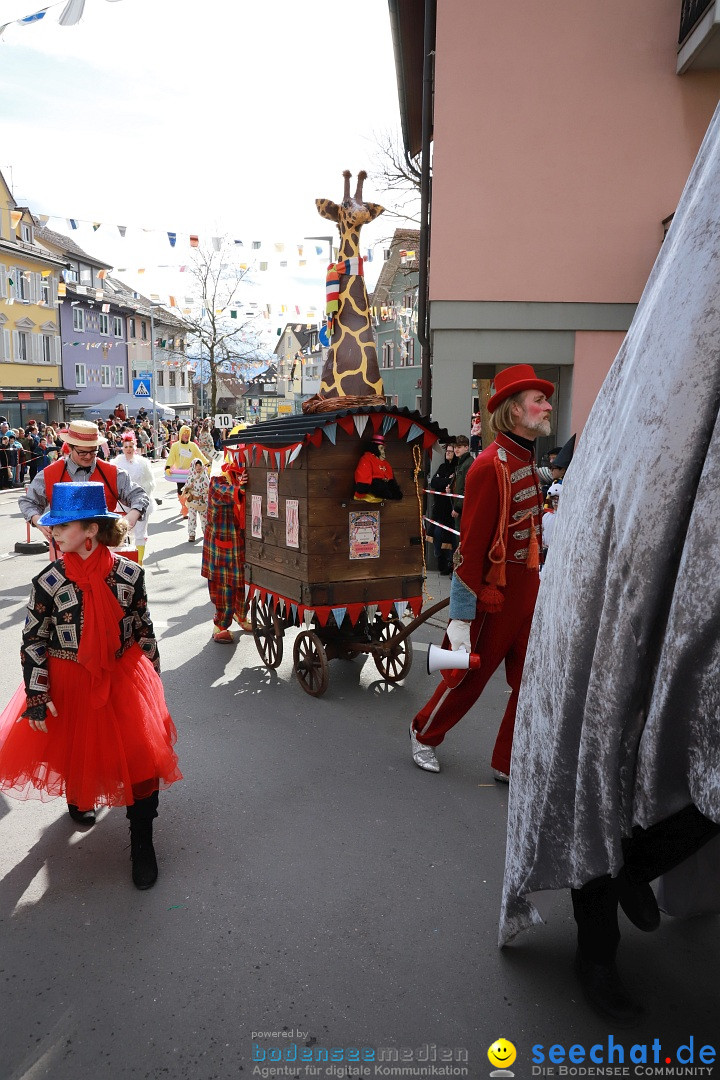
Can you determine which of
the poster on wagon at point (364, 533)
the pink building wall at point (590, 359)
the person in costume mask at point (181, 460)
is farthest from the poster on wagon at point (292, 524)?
the person in costume mask at point (181, 460)

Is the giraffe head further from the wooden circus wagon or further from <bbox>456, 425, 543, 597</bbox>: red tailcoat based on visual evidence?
<bbox>456, 425, 543, 597</bbox>: red tailcoat

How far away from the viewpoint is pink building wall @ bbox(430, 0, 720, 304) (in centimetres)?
981

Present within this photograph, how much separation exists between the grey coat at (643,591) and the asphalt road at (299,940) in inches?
24.6

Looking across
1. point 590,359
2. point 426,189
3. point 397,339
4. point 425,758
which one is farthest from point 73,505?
point 397,339

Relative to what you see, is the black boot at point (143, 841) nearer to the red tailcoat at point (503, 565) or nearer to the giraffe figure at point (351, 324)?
the red tailcoat at point (503, 565)

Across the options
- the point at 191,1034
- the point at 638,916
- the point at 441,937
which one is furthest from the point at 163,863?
the point at 638,916

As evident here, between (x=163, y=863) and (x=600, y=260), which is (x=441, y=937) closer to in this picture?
(x=163, y=863)

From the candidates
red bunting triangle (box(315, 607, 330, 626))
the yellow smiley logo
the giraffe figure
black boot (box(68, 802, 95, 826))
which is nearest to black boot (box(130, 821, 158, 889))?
black boot (box(68, 802, 95, 826))

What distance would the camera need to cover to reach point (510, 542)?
3.86 metres

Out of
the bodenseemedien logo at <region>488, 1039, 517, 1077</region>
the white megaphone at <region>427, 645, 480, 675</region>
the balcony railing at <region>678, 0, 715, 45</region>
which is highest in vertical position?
the balcony railing at <region>678, 0, 715, 45</region>

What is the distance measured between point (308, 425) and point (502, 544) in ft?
6.50

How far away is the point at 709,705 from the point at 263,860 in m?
2.34

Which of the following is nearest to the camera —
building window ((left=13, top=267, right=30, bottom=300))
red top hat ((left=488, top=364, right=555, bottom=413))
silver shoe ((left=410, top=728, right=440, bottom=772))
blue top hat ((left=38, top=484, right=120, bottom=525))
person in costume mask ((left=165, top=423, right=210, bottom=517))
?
blue top hat ((left=38, top=484, right=120, bottom=525))

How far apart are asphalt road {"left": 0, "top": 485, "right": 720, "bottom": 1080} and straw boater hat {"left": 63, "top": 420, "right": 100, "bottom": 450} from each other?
238cm
